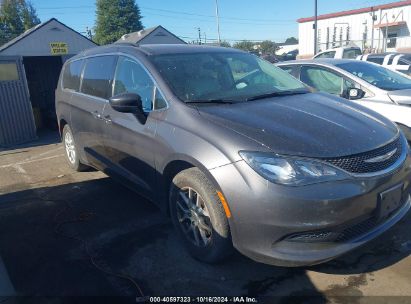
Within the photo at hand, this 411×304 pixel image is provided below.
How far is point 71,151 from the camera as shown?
6.01m

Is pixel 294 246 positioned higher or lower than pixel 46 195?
higher

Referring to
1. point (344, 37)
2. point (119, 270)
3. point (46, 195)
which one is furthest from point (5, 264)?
point (344, 37)

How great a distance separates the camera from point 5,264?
3395 millimetres

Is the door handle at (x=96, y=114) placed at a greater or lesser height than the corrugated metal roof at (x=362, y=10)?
lesser

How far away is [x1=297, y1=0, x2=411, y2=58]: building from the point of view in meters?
36.8

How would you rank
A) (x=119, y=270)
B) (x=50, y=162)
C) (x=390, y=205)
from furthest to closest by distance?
(x=50, y=162) → (x=119, y=270) → (x=390, y=205)

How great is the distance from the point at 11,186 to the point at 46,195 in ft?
3.11

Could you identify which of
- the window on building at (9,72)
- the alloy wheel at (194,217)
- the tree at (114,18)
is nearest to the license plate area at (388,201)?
the alloy wheel at (194,217)

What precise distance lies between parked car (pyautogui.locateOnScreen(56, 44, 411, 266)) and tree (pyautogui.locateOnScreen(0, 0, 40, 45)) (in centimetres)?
7226

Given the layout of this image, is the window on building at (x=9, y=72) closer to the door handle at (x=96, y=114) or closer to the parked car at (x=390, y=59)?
the door handle at (x=96, y=114)

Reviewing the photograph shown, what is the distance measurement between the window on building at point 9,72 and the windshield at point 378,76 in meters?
7.27

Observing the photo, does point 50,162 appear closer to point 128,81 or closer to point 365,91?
point 128,81

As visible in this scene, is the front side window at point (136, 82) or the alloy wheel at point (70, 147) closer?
the front side window at point (136, 82)

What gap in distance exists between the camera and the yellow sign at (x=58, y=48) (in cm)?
1473
